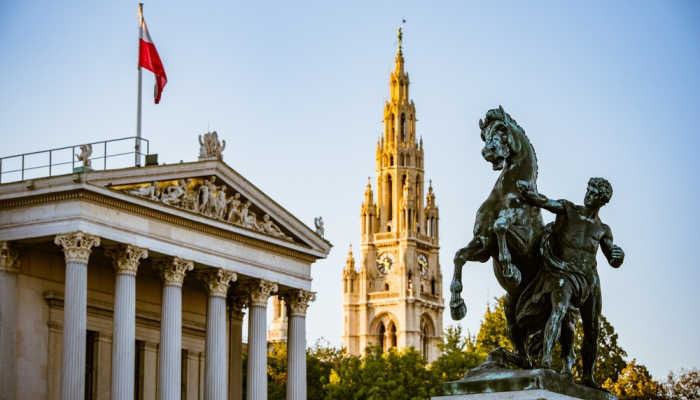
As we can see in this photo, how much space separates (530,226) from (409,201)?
501 feet

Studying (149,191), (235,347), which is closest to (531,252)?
(149,191)

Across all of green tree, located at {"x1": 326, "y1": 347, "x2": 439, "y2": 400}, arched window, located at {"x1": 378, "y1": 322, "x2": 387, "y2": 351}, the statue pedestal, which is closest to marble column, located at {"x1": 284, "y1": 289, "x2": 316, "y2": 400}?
green tree, located at {"x1": 326, "y1": 347, "x2": 439, "y2": 400}

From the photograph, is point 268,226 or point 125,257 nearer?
point 125,257

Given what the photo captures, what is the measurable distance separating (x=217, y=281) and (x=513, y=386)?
1630 inches

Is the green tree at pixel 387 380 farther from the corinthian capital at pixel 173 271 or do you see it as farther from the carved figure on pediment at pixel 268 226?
the corinthian capital at pixel 173 271

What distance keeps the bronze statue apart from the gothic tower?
492 feet

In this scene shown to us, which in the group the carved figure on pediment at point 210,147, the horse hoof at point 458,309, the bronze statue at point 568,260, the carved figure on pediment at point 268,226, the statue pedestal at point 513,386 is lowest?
the statue pedestal at point 513,386

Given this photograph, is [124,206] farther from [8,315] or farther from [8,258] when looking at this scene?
[8,315]

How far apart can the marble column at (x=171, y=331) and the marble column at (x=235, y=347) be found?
7470 mm

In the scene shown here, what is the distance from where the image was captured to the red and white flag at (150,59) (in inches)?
2199

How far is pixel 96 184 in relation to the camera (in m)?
48.4

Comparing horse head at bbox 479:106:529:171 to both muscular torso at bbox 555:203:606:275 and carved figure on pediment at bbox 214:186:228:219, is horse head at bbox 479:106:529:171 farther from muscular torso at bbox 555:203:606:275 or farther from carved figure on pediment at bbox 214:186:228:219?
carved figure on pediment at bbox 214:186:228:219

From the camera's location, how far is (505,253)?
14.1 meters

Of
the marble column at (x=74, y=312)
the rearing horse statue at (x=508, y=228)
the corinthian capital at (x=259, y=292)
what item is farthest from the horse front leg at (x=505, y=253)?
the corinthian capital at (x=259, y=292)
